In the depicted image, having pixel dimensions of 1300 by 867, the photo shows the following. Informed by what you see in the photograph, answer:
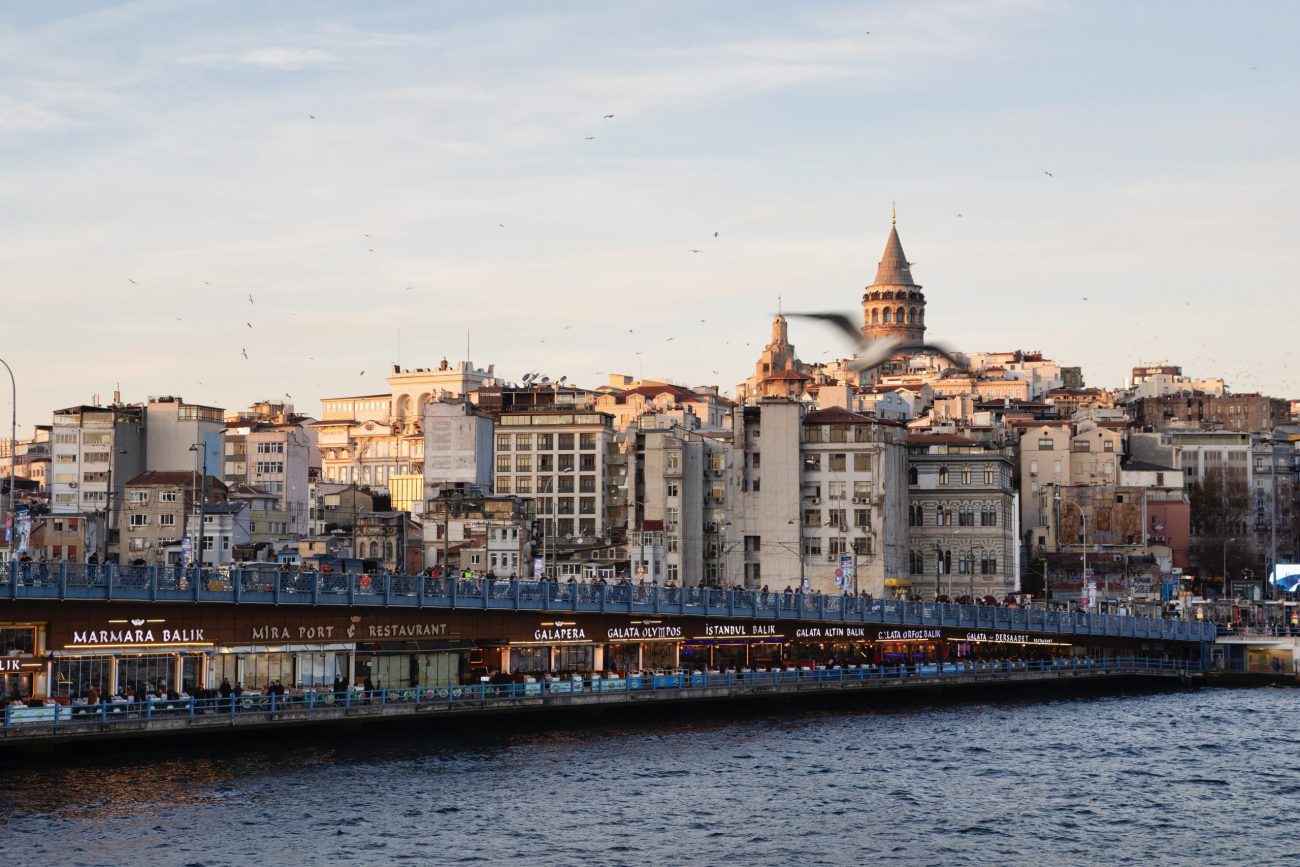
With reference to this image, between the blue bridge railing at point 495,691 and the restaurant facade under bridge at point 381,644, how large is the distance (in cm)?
210

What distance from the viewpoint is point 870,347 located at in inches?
2687

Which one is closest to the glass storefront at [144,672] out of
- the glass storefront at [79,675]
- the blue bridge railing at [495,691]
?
the glass storefront at [79,675]

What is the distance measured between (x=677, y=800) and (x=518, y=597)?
19.5 metres

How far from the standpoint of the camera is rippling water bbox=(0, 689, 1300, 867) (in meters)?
50.9

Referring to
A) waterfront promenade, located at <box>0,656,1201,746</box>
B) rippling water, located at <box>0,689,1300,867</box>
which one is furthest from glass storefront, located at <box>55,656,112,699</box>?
rippling water, located at <box>0,689,1300,867</box>

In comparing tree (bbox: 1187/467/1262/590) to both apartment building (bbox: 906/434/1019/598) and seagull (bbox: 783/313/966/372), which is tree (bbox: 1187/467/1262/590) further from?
seagull (bbox: 783/313/966/372)

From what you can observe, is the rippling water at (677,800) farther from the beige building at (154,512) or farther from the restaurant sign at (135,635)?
the beige building at (154,512)

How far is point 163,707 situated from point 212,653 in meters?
5.00

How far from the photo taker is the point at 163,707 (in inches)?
2532

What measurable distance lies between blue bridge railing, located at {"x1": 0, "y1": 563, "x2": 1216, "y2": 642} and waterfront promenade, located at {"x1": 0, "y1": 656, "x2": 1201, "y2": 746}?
2.27 m

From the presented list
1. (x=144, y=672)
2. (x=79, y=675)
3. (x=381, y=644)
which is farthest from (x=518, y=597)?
(x=79, y=675)

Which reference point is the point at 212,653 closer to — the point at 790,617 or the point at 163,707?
the point at 163,707

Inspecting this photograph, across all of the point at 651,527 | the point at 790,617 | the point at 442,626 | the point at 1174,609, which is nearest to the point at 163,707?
the point at 442,626

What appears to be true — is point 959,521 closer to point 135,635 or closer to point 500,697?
point 500,697
